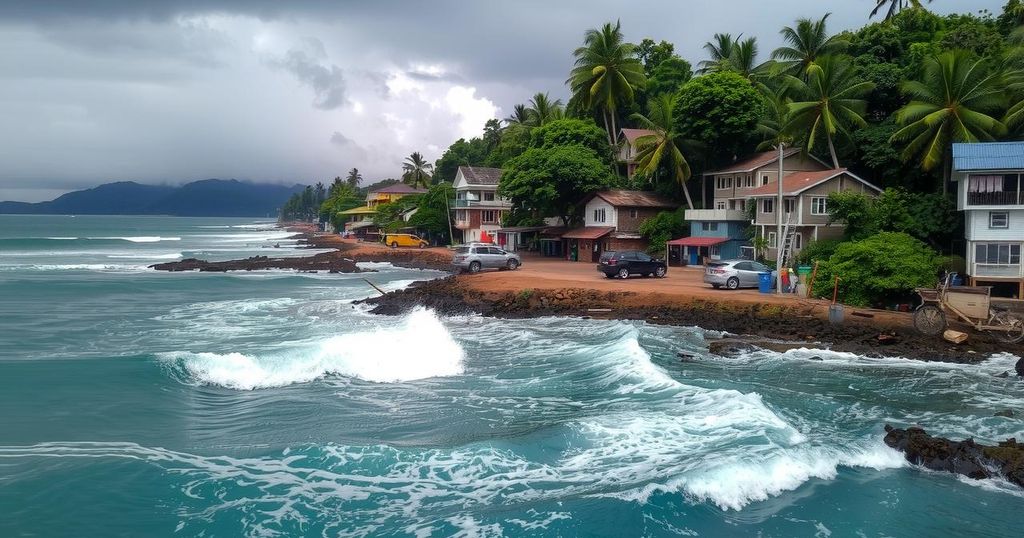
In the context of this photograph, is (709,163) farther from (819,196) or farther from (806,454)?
(806,454)

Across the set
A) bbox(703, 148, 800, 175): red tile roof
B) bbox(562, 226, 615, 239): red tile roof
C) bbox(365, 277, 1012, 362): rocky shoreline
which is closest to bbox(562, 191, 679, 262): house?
bbox(562, 226, 615, 239): red tile roof

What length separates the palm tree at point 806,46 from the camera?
45781 mm

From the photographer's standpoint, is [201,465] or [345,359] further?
[345,359]

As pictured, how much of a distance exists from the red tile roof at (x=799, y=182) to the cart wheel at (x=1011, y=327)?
13.4 metres

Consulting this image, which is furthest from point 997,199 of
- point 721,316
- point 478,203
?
point 478,203

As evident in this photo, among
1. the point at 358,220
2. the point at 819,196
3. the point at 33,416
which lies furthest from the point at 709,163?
the point at 358,220

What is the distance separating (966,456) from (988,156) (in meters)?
20.5

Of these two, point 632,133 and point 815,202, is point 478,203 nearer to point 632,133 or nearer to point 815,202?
point 632,133

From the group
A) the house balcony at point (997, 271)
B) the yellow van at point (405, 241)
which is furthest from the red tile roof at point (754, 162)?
the yellow van at point (405, 241)

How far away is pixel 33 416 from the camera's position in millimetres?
15312

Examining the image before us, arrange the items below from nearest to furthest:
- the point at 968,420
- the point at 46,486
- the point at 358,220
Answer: the point at 46,486 < the point at 968,420 < the point at 358,220

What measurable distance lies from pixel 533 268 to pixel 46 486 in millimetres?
34192

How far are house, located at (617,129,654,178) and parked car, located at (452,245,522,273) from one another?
1715 centimetres

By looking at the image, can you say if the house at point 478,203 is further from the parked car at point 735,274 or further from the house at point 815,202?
the parked car at point 735,274
